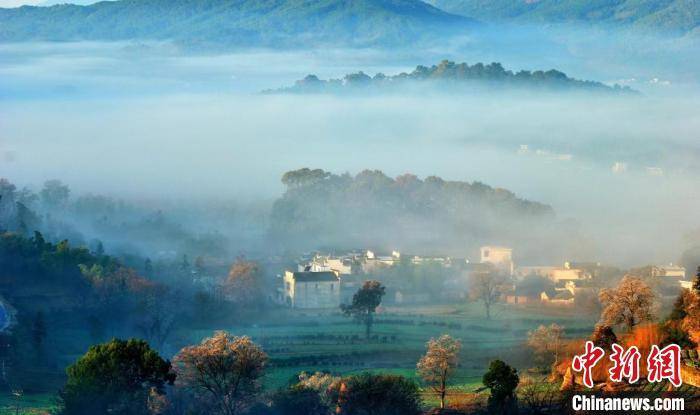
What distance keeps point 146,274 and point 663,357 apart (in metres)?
23.1

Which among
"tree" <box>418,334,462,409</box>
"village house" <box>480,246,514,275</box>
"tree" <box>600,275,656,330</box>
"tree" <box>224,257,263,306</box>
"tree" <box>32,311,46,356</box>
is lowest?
"tree" <box>418,334,462,409</box>

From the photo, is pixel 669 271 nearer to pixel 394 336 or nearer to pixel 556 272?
pixel 556 272

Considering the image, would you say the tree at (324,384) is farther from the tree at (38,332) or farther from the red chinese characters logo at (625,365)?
the tree at (38,332)

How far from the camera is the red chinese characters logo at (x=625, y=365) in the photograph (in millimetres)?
22438

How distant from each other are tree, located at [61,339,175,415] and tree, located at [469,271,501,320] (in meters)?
15.9

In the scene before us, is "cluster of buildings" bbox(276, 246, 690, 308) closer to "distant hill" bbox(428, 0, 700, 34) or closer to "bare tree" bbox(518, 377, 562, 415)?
"bare tree" bbox(518, 377, 562, 415)

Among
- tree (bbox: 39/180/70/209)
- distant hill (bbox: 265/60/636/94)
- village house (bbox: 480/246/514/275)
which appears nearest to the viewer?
village house (bbox: 480/246/514/275)

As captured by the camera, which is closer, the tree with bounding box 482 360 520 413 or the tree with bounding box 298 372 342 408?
the tree with bounding box 482 360 520 413

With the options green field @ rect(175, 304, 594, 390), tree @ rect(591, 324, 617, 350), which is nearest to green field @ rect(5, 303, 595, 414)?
green field @ rect(175, 304, 594, 390)

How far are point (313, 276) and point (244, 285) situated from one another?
2108 millimetres

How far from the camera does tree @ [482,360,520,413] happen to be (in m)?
24.0

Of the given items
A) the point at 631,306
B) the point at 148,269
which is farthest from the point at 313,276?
the point at 631,306

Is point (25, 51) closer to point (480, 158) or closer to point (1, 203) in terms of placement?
point (480, 158)

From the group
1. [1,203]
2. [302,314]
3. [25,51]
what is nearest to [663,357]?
[302,314]
